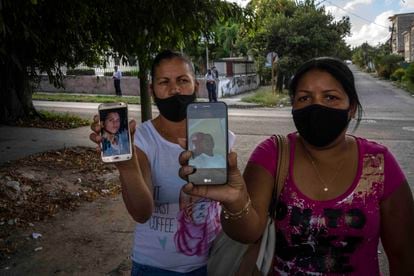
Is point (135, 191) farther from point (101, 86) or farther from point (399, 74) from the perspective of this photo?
point (399, 74)

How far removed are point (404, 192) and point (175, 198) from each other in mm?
896

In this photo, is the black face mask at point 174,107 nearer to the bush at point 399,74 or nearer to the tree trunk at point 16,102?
the tree trunk at point 16,102

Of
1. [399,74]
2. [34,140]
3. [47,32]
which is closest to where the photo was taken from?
[47,32]

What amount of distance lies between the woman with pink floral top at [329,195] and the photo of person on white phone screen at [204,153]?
0.63 ft

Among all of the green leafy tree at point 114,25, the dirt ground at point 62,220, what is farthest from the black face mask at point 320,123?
the green leafy tree at point 114,25

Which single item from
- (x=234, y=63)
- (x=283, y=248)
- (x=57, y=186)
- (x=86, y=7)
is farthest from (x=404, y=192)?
(x=234, y=63)

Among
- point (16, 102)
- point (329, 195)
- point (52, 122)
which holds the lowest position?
point (52, 122)

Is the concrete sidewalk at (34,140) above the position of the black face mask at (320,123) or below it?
below

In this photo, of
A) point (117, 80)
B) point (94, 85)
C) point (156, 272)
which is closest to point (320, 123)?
point (156, 272)

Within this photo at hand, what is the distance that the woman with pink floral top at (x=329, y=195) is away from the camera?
1.56m

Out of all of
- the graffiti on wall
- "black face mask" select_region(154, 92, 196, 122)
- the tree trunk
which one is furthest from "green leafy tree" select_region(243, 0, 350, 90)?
"black face mask" select_region(154, 92, 196, 122)

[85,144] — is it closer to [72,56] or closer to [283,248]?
[72,56]

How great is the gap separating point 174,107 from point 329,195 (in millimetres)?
749

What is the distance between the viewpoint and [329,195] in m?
1.59
